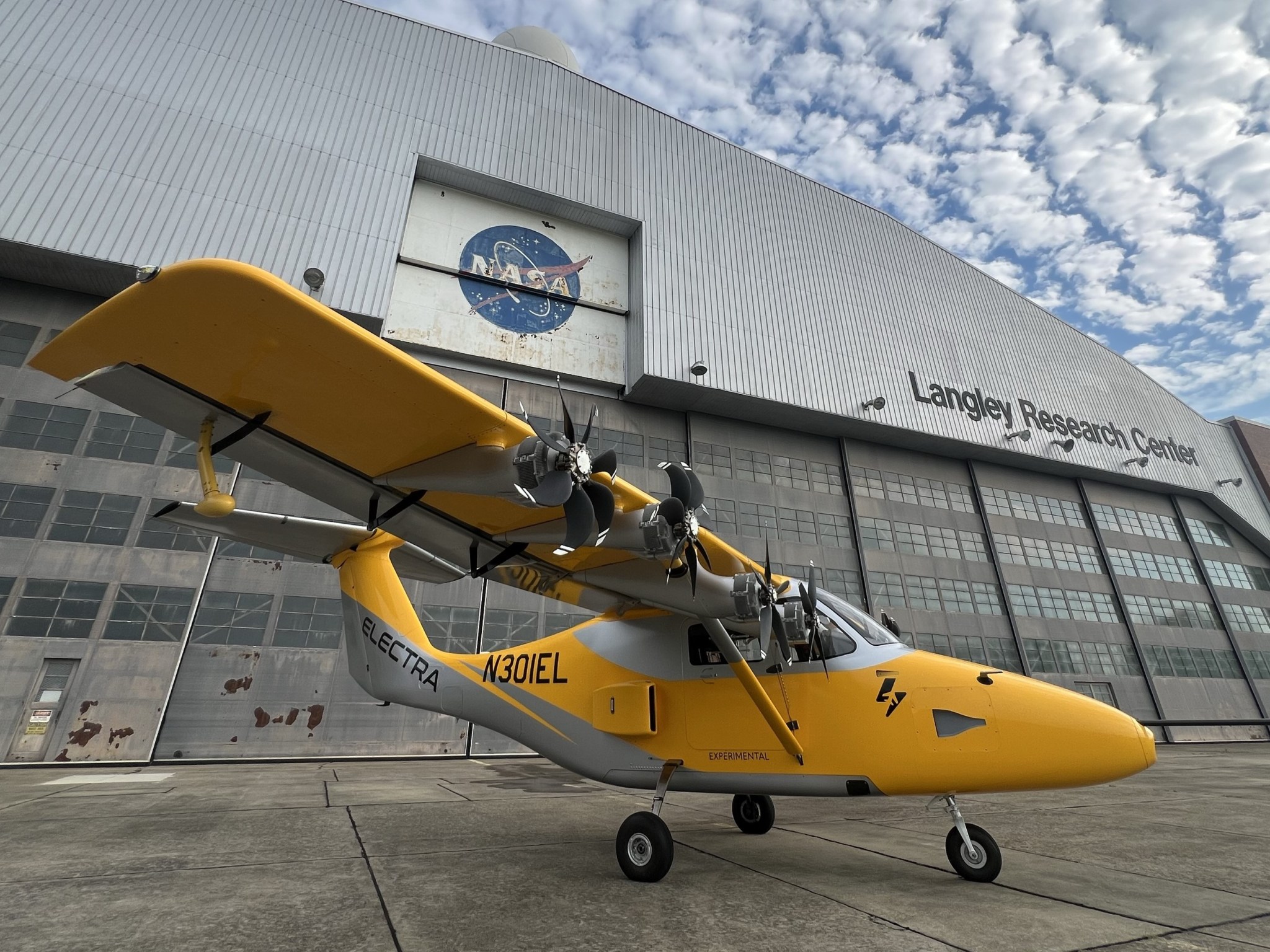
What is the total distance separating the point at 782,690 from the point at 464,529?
15.4ft

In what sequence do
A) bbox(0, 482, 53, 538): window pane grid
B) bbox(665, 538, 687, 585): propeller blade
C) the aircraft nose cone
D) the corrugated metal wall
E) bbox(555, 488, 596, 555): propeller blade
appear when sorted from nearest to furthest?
bbox(555, 488, 596, 555): propeller blade, bbox(665, 538, 687, 585): propeller blade, the aircraft nose cone, bbox(0, 482, 53, 538): window pane grid, the corrugated metal wall

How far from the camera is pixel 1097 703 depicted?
627 cm

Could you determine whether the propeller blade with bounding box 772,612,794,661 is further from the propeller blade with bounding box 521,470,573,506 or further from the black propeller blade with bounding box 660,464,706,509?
the propeller blade with bounding box 521,470,573,506

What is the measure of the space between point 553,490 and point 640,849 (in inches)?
180

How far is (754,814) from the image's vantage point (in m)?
9.19

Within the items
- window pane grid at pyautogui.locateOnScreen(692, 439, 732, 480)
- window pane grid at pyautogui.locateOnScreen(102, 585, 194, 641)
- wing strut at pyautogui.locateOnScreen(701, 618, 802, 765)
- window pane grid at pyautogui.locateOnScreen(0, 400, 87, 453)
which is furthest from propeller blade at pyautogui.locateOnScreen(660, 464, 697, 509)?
window pane grid at pyautogui.locateOnScreen(0, 400, 87, 453)

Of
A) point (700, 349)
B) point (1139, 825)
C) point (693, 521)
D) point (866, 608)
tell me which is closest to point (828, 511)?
point (866, 608)

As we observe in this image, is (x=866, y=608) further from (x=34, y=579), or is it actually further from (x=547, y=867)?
(x=34, y=579)

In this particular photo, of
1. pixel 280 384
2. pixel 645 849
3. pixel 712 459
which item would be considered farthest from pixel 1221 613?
pixel 280 384

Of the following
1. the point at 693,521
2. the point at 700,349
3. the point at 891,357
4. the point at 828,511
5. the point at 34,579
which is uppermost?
the point at 891,357

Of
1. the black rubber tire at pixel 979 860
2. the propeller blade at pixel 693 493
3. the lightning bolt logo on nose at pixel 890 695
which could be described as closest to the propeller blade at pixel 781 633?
the lightning bolt logo on nose at pixel 890 695

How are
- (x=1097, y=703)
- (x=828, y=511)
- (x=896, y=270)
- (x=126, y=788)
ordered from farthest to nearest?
(x=896, y=270), (x=828, y=511), (x=126, y=788), (x=1097, y=703)

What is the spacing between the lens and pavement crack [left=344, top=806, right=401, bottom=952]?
4.29 m

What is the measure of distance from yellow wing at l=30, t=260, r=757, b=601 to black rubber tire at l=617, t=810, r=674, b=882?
3.78 metres
